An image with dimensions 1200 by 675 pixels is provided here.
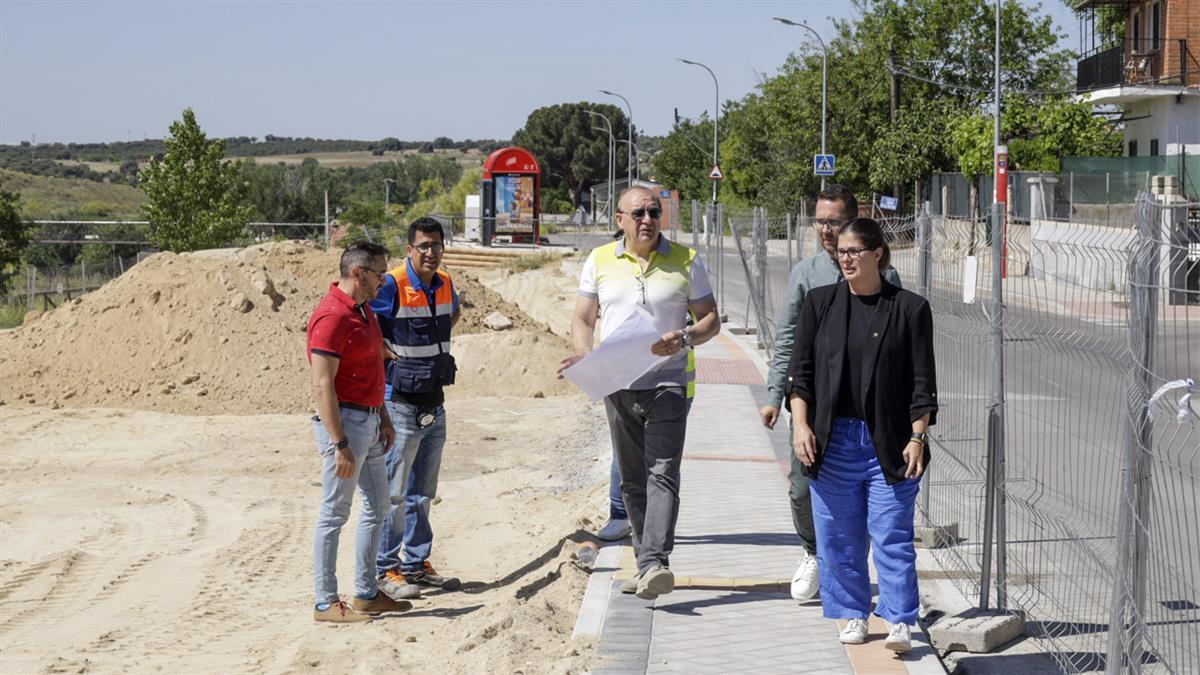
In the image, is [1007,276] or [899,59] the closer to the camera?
[1007,276]

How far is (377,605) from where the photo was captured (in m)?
7.37

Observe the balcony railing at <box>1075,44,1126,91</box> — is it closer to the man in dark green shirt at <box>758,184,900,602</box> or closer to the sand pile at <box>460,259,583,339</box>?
the sand pile at <box>460,259,583,339</box>

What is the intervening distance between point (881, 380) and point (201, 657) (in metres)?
3.61

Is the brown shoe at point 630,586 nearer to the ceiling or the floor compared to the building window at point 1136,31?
nearer to the floor

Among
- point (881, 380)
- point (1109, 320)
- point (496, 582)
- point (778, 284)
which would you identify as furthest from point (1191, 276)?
point (778, 284)

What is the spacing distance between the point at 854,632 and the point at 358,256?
9.33 feet

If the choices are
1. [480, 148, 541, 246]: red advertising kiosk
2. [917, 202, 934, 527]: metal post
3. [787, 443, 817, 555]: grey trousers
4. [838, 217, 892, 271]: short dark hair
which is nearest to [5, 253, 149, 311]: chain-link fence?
[480, 148, 541, 246]: red advertising kiosk

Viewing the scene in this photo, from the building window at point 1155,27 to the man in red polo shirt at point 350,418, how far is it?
128 feet

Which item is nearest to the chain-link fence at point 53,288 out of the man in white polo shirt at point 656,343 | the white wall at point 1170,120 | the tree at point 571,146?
the man in white polo shirt at point 656,343

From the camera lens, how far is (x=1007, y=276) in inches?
290

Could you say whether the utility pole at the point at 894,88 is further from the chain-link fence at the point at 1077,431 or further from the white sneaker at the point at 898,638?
the white sneaker at the point at 898,638

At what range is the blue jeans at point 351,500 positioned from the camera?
6.94 meters

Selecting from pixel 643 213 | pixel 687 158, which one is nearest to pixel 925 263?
pixel 643 213

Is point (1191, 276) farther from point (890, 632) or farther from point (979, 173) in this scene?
point (979, 173)
